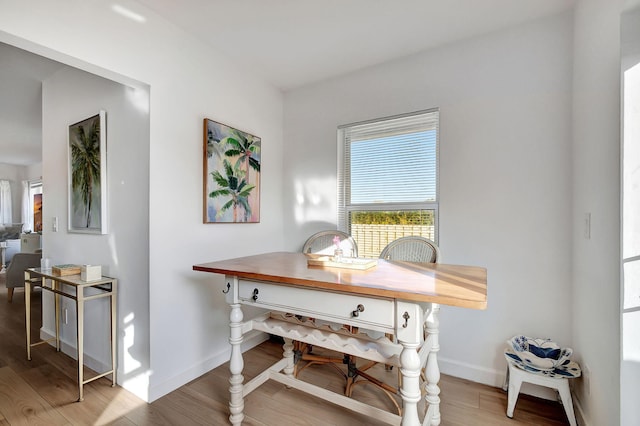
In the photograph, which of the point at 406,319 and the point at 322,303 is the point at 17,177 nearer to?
the point at 322,303

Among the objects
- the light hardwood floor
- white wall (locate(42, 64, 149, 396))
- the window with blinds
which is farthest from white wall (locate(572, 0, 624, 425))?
white wall (locate(42, 64, 149, 396))

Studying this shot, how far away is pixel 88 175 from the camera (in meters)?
2.32

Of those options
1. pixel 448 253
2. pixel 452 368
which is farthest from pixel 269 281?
pixel 452 368

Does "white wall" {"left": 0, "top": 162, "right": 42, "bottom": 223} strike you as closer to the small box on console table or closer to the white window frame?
the small box on console table

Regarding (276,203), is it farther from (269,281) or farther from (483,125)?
(483,125)

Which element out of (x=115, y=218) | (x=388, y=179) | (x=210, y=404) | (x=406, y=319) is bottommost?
(x=210, y=404)

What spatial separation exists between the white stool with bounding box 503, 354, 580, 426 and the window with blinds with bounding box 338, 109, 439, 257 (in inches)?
39.8

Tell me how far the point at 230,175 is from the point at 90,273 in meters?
1.21

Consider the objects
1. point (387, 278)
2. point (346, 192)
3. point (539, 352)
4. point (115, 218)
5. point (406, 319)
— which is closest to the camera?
point (406, 319)

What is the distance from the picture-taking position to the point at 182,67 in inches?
83.3

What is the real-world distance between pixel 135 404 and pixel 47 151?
246 centimetres

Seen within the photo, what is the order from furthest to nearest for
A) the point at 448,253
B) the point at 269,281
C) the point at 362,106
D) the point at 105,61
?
the point at 362,106 < the point at 448,253 < the point at 105,61 < the point at 269,281

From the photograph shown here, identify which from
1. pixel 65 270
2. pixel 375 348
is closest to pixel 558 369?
pixel 375 348

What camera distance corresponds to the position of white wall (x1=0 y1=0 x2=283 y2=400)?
160cm
